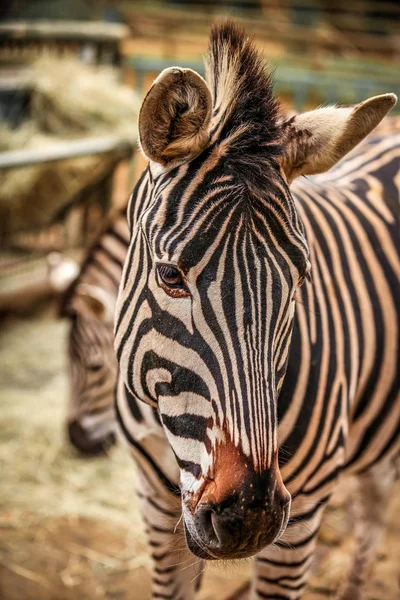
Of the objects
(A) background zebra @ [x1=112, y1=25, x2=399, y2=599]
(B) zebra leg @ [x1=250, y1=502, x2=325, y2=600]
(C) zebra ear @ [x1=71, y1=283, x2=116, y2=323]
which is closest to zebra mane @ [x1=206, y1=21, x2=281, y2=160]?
(A) background zebra @ [x1=112, y1=25, x2=399, y2=599]

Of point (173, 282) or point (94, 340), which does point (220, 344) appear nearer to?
point (173, 282)

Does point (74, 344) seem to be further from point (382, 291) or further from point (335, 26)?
point (335, 26)

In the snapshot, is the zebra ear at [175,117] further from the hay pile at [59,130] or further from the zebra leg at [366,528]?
the hay pile at [59,130]

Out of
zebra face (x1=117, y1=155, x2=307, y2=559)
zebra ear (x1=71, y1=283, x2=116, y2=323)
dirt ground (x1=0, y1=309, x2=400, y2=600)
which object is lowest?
dirt ground (x1=0, y1=309, x2=400, y2=600)

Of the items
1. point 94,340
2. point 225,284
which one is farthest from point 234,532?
point 94,340

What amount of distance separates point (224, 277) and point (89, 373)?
2.54 meters

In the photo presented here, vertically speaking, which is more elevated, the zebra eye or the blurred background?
the zebra eye

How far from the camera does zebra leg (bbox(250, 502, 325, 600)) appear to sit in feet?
7.33

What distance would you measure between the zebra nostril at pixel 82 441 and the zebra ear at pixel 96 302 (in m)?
0.73

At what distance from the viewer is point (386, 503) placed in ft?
10.8

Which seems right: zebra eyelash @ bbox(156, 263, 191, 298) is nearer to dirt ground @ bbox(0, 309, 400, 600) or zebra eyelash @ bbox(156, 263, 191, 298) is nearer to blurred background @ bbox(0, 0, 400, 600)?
blurred background @ bbox(0, 0, 400, 600)

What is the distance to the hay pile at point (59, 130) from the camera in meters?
5.82

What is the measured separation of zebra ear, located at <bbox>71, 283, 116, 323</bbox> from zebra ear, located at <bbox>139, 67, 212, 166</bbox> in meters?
2.01

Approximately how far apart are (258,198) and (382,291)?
98 cm
